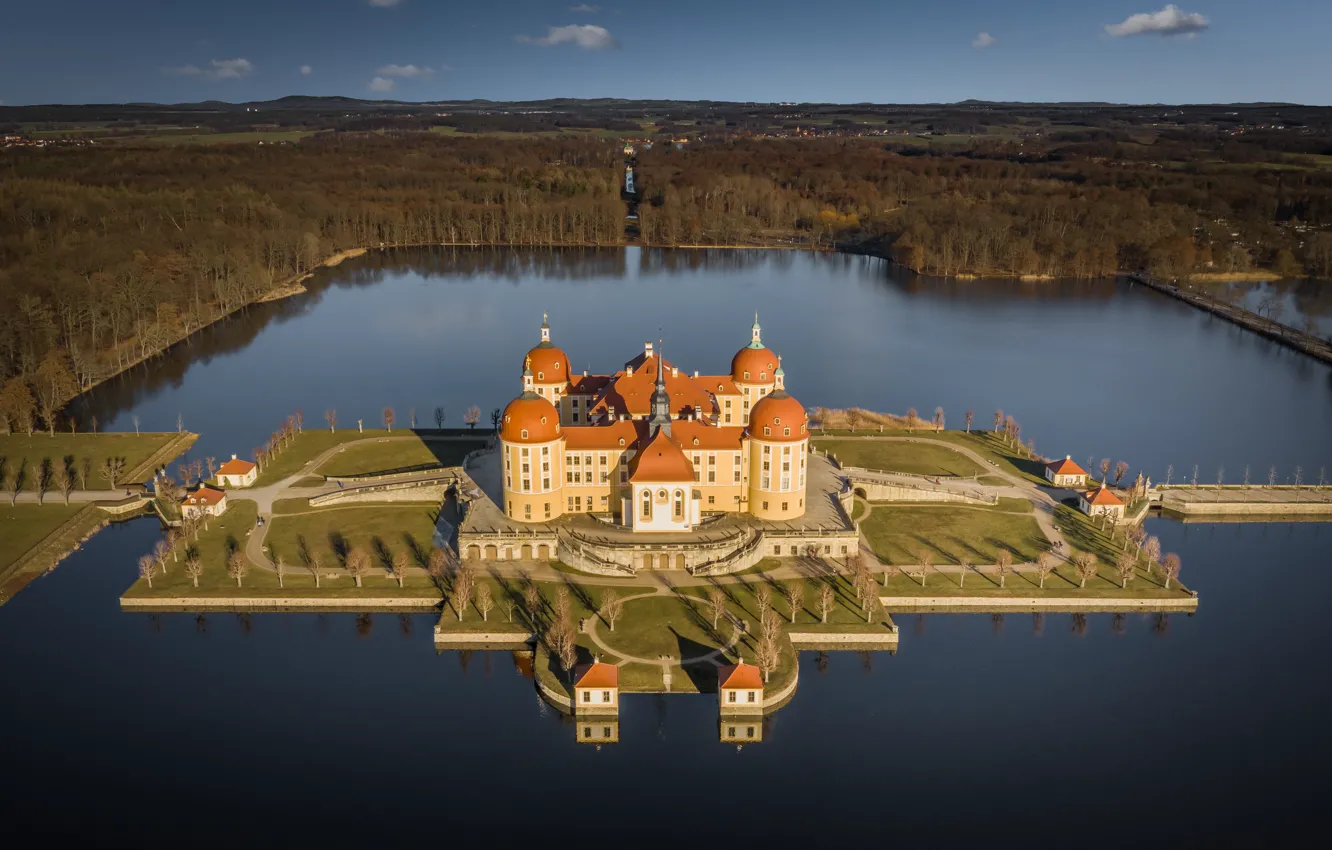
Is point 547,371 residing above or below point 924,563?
A: above

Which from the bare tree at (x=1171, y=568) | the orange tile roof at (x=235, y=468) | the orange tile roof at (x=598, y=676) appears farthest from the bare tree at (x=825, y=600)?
the orange tile roof at (x=235, y=468)

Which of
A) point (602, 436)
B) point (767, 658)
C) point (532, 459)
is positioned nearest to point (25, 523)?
point (532, 459)

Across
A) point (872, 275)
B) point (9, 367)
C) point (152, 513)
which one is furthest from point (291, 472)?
point (872, 275)

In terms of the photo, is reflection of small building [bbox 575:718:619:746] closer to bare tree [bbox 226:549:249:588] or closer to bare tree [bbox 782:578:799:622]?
bare tree [bbox 782:578:799:622]

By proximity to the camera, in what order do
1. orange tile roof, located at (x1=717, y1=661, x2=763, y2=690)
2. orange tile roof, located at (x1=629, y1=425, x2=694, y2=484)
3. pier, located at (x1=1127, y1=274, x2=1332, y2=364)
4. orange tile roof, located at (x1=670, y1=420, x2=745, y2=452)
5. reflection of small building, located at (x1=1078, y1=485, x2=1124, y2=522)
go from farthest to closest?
pier, located at (x1=1127, y1=274, x2=1332, y2=364) < reflection of small building, located at (x1=1078, y1=485, x2=1124, y2=522) < orange tile roof, located at (x1=670, y1=420, x2=745, y2=452) < orange tile roof, located at (x1=629, y1=425, x2=694, y2=484) < orange tile roof, located at (x1=717, y1=661, x2=763, y2=690)

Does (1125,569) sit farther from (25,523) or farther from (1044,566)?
(25,523)

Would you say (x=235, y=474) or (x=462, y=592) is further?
(x=235, y=474)

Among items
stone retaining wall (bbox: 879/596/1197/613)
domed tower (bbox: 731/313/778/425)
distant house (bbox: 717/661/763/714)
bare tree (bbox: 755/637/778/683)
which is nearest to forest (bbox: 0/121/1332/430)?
domed tower (bbox: 731/313/778/425)
